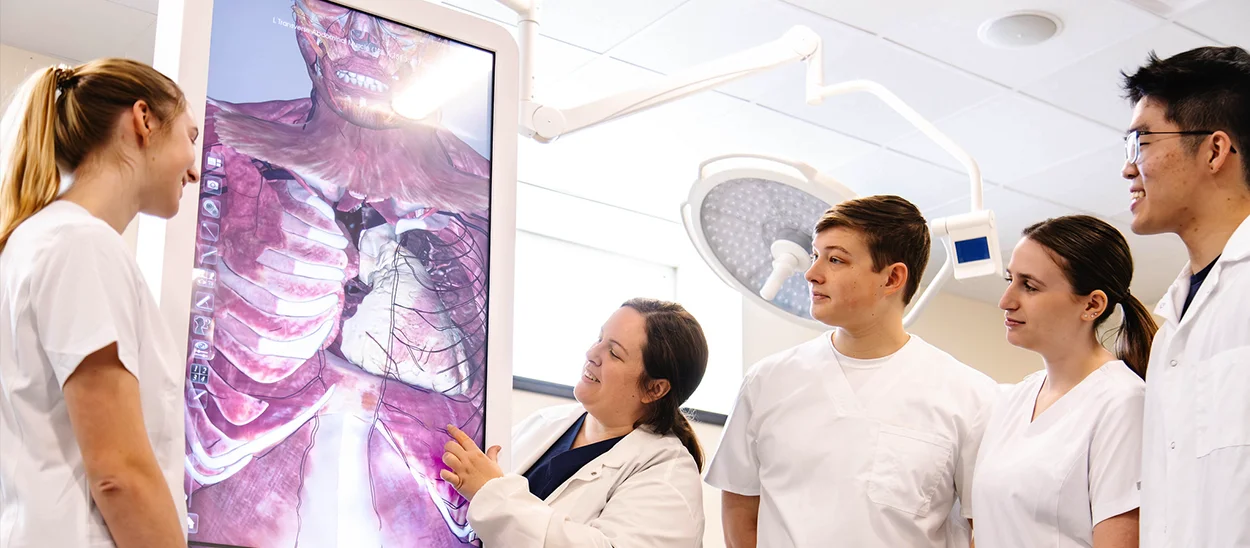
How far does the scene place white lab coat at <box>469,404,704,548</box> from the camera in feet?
5.39

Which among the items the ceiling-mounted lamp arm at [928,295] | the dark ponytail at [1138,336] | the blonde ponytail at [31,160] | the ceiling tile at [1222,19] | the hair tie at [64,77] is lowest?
the dark ponytail at [1138,336]

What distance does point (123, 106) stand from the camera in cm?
127

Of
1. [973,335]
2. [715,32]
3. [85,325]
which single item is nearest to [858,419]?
[85,325]

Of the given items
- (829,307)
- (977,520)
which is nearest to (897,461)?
(977,520)

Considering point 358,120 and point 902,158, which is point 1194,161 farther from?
point 902,158

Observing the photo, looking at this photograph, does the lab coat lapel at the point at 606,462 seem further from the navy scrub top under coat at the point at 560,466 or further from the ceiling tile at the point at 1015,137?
the ceiling tile at the point at 1015,137

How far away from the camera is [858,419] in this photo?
1926mm

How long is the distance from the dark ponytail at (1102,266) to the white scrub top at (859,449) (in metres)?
0.24

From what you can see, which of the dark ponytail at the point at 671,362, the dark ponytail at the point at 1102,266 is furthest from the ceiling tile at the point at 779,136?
the dark ponytail at the point at 1102,266

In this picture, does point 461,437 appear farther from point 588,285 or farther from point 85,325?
point 588,285

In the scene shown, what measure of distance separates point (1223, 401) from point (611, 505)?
0.90 m

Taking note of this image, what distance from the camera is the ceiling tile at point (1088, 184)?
4.04 m

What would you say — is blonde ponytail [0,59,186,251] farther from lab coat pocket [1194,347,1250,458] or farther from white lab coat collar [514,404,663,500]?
lab coat pocket [1194,347,1250,458]

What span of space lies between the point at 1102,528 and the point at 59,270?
1389 mm
